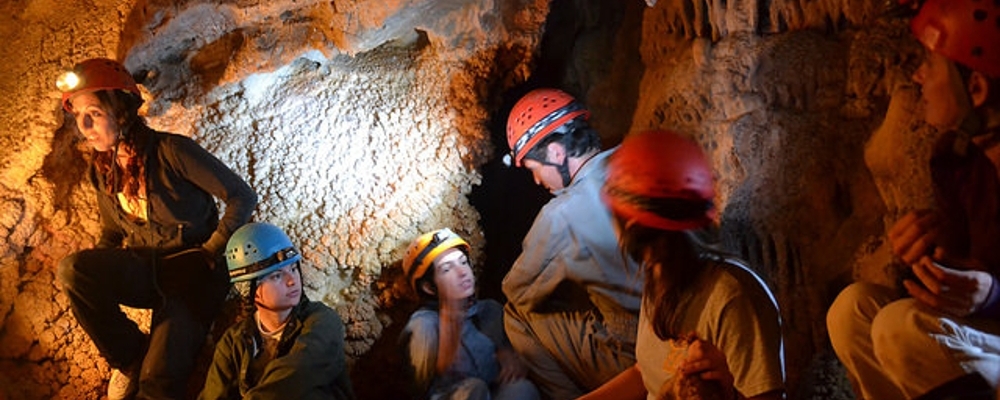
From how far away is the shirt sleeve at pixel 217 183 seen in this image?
4.05 meters

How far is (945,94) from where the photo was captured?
2350 millimetres

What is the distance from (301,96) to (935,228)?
3.73m

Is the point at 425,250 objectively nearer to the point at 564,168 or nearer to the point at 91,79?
the point at 564,168

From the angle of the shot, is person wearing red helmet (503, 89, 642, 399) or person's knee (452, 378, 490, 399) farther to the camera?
person's knee (452, 378, 490, 399)

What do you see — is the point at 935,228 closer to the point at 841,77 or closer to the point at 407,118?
the point at 841,77

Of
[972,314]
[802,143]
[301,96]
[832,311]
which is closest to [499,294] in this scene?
[301,96]

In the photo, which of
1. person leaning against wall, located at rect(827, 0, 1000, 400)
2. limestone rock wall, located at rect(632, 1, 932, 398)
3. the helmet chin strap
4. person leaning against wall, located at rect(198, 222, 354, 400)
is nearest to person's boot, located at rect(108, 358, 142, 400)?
person leaning against wall, located at rect(198, 222, 354, 400)

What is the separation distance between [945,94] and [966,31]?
0.20 m

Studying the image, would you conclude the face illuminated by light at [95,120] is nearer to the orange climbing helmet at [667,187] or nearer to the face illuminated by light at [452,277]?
the face illuminated by light at [452,277]

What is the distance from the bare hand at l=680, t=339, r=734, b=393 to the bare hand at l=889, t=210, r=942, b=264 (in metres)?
0.57

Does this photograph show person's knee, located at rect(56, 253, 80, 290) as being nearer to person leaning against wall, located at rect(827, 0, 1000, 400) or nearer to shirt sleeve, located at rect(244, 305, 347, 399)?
shirt sleeve, located at rect(244, 305, 347, 399)

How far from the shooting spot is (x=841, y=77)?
387cm

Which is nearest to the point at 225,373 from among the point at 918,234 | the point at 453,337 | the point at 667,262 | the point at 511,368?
the point at 453,337

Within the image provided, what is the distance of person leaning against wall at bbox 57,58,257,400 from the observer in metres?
4.06
